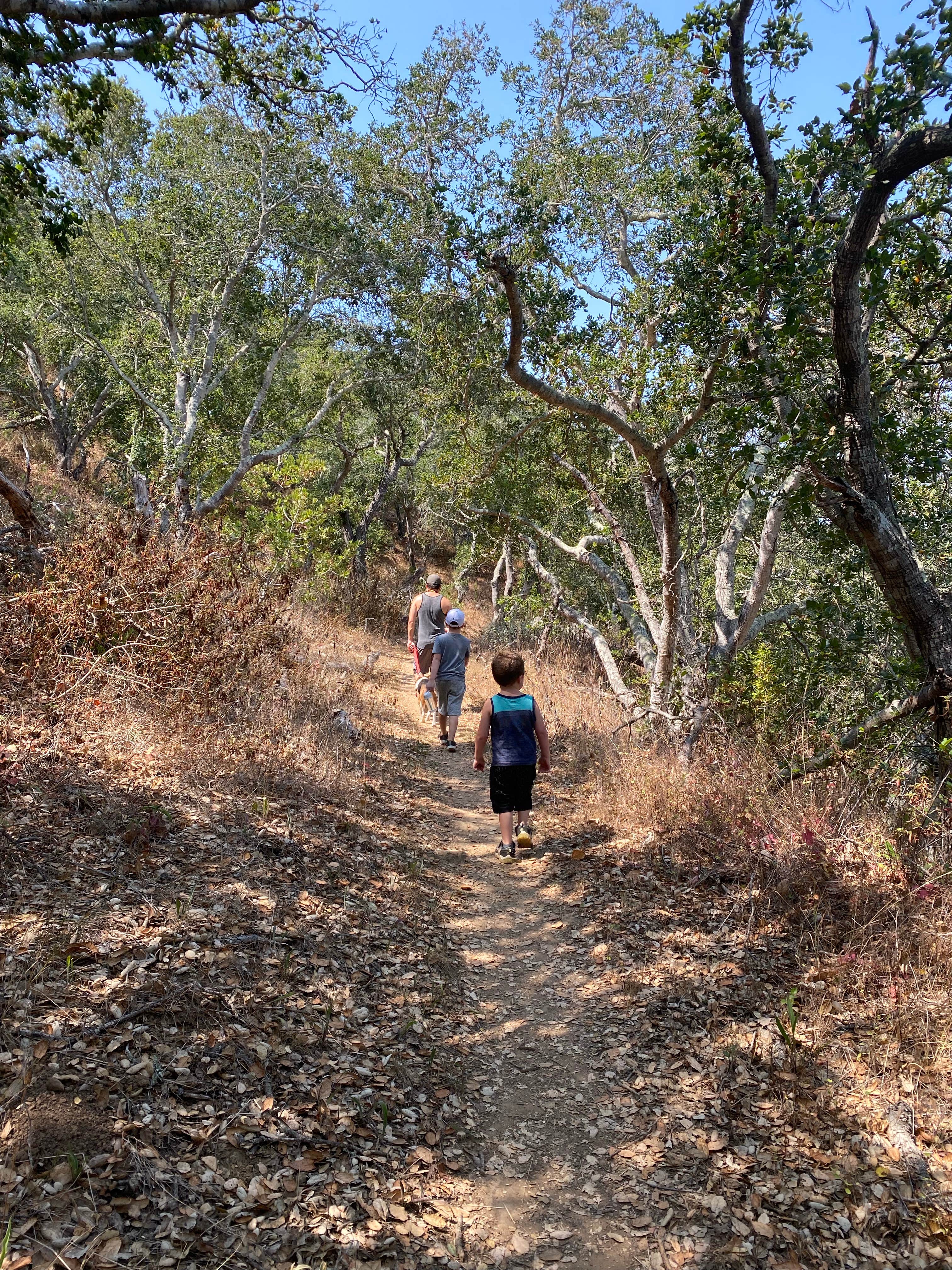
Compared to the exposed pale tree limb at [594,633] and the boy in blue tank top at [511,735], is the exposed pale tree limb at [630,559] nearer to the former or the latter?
the exposed pale tree limb at [594,633]

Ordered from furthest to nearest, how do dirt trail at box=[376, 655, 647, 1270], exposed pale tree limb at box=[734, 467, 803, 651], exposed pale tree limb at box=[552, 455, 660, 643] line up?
1. exposed pale tree limb at box=[552, 455, 660, 643]
2. exposed pale tree limb at box=[734, 467, 803, 651]
3. dirt trail at box=[376, 655, 647, 1270]

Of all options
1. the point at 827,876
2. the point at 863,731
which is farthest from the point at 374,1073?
the point at 863,731

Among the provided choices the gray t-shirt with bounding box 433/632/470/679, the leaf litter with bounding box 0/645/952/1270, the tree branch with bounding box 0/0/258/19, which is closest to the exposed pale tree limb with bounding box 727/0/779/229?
the tree branch with bounding box 0/0/258/19

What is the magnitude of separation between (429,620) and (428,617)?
0.04m

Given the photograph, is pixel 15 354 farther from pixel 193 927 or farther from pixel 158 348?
pixel 193 927

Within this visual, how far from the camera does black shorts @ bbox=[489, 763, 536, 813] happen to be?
5.87m

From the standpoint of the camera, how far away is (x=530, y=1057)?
3.78m

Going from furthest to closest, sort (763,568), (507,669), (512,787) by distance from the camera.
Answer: (763,568), (512,787), (507,669)

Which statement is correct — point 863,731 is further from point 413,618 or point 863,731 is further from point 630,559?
point 413,618

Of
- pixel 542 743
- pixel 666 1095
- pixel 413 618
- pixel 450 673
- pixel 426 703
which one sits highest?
pixel 413 618

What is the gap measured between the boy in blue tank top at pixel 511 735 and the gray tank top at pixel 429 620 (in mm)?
3601

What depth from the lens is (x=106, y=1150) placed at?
8.03 ft

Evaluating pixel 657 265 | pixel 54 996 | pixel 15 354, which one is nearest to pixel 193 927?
pixel 54 996

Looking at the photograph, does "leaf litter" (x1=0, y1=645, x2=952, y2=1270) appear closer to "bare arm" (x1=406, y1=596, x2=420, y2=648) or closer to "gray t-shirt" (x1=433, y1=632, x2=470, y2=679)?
"gray t-shirt" (x1=433, y1=632, x2=470, y2=679)
